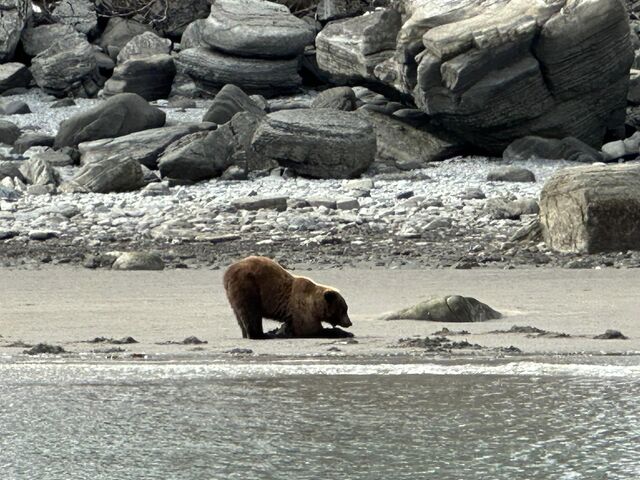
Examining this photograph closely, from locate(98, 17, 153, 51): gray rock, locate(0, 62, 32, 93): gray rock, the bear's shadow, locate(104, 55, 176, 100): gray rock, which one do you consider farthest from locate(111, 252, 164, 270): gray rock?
locate(98, 17, 153, 51): gray rock

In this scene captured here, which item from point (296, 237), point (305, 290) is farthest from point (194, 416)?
point (296, 237)

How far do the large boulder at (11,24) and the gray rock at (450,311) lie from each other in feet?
60.1

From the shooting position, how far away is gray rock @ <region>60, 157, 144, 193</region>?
18.4 m

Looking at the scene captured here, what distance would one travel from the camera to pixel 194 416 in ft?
25.3

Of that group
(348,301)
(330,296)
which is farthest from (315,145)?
(330,296)

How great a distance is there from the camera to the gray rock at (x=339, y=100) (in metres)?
22.9

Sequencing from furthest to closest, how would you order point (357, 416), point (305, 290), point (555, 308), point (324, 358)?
point (555, 308), point (305, 290), point (324, 358), point (357, 416)

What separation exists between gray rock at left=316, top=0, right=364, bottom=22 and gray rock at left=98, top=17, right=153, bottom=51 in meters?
3.57

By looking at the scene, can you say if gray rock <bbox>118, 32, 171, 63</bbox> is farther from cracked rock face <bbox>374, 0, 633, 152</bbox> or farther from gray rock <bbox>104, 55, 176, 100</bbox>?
cracked rock face <bbox>374, 0, 633, 152</bbox>

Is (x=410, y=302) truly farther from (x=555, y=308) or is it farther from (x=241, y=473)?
(x=241, y=473)

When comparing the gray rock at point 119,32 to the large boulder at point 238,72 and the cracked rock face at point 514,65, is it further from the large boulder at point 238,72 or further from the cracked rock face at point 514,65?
the cracked rock face at point 514,65

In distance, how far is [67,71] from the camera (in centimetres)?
2633

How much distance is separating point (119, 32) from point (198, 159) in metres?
10.9

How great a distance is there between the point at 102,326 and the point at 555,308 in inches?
139
